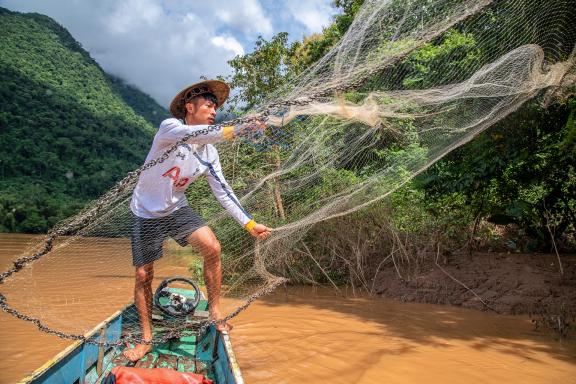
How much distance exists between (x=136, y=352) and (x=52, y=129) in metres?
39.4

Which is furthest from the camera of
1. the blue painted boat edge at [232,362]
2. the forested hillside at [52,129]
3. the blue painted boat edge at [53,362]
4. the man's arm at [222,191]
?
the forested hillside at [52,129]

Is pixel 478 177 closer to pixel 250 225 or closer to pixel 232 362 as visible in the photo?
pixel 250 225

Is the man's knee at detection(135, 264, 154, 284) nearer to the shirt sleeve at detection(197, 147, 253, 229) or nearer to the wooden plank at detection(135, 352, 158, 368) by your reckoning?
the wooden plank at detection(135, 352, 158, 368)

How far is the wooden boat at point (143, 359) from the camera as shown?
2148 millimetres

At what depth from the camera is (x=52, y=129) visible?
119 feet

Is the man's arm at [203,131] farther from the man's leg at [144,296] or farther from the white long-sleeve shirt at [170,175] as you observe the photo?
the man's leg at [144,296]

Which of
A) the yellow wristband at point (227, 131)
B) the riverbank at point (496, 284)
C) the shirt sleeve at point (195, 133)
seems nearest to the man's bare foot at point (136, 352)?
the shirt sleeve at point (195, 133)

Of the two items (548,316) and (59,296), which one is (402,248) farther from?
(59,296)

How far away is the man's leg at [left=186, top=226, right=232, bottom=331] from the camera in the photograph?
109 inches

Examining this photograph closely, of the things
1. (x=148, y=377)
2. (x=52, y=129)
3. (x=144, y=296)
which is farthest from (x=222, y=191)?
(x=52, y=129)

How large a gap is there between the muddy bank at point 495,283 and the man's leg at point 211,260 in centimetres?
414

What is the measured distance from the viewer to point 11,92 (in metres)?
38.1

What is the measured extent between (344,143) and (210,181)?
154 cm

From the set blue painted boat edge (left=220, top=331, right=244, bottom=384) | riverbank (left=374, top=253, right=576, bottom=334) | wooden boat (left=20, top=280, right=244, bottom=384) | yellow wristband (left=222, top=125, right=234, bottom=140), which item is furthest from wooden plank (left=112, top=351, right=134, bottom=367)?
riverbank (left=374, top=253, right=576, bottom=334)
